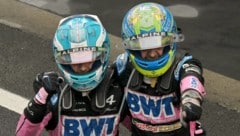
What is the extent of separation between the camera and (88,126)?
4.11 meters

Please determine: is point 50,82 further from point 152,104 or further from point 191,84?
point 191,84

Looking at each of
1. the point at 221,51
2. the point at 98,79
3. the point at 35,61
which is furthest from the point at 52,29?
the point at 98,79

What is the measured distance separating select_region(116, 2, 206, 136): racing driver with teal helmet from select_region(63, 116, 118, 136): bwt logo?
0.18 meters

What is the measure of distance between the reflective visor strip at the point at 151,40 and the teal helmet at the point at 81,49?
19cm

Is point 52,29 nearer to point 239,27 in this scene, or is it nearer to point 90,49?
point 239,27

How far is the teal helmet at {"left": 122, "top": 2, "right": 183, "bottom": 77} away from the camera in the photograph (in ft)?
12.6

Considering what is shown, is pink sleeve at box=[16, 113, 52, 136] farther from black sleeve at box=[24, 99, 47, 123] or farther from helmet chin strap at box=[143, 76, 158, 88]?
helmet chin strap at box=[143, 76, 158, 88]

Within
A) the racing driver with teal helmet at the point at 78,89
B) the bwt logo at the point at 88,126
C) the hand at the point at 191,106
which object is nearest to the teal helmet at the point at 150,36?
the racing driver with teal helmet at the point at 78,89

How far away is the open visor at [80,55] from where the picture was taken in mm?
3787

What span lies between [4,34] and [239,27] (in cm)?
299

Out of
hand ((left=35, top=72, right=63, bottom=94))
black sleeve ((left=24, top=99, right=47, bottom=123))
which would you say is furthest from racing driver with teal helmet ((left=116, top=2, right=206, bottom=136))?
black sleeve ((left=24, top=99, right=47, bottom=123))

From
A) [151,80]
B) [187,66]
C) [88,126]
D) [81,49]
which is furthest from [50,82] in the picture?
[187,66]

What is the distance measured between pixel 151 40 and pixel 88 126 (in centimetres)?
73

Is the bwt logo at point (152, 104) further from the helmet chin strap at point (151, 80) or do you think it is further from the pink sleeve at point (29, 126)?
the pink sleeve at point (29, 126)
